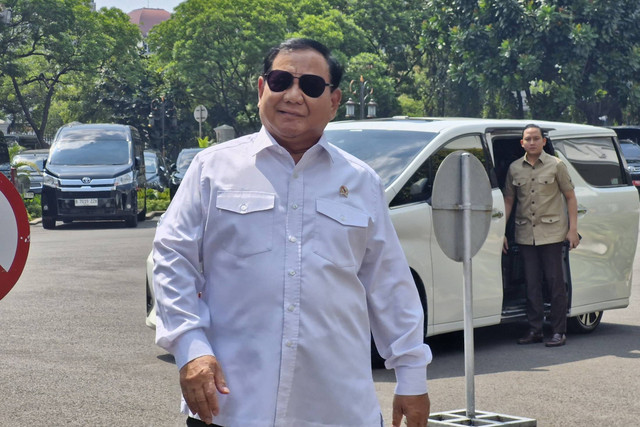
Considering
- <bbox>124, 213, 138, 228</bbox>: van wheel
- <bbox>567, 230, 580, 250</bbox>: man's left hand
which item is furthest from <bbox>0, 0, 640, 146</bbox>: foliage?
<bbox>567, 230, 580, 250</bbox>: man's left hand

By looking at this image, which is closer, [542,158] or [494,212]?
[494,212]

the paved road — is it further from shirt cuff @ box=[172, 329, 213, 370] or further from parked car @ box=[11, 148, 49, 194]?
parked car @ box=[11, 148, 49, 194]

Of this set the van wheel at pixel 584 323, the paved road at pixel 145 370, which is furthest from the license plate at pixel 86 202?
the van wheel at pixel 584 323

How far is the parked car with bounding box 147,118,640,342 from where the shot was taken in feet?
28.1

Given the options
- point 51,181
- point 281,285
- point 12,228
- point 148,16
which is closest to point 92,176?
point 51,181

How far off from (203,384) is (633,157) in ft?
108

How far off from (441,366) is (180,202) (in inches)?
222

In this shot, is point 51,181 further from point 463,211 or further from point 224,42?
point 224,42

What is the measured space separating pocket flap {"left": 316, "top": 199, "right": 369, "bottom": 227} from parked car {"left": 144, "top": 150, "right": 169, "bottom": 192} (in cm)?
2804

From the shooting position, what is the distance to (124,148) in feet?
79.9

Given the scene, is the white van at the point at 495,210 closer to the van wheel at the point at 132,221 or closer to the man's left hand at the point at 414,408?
the man's left hand at the point at 414,408

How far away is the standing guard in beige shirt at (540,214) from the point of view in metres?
9.50

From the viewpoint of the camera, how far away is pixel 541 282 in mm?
9602

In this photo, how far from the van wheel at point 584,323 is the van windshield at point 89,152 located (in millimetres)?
14822
